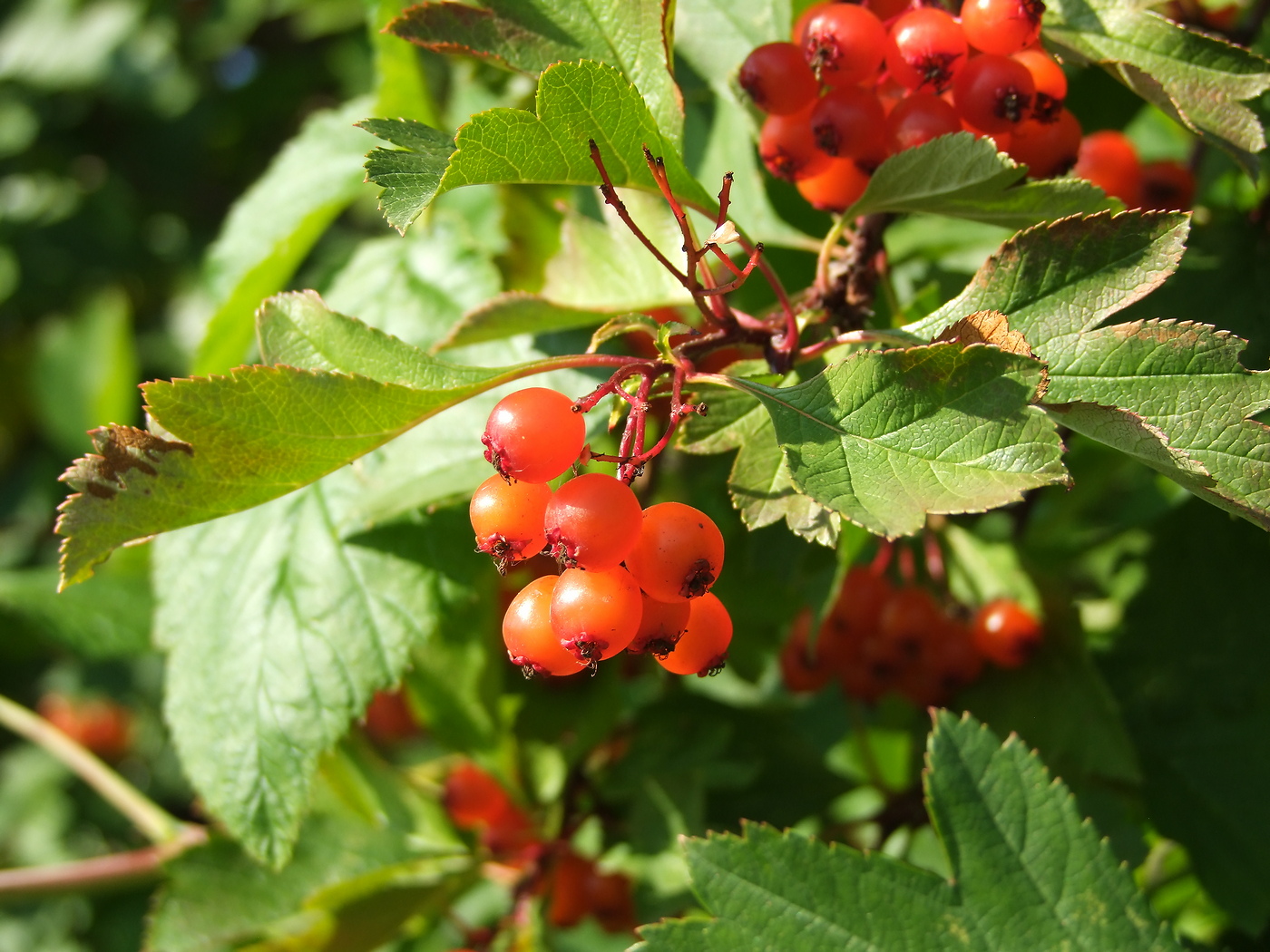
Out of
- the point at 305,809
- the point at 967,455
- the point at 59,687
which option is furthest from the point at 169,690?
the point at 59,687

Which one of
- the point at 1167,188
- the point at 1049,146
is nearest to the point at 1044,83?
the point at 1049,146

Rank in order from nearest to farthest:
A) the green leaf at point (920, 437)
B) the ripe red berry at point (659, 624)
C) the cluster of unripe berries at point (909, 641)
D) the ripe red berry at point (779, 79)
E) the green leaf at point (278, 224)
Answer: the green leaf at point (920, 437) < the ripe red berry at point (659, 624) < the ripe red berry at point (779, 79) < the cluster of unripe berries at point (909, 641) < the green leaf at point (278, 224)

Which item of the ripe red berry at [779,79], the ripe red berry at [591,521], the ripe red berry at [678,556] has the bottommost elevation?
the ripe red berry at [678,556]

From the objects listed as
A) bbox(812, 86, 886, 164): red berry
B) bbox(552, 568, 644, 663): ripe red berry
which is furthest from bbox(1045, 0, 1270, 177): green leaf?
bbox(552, 568, 644, 663): ripe red berry

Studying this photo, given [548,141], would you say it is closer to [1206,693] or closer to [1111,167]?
[1111,167]

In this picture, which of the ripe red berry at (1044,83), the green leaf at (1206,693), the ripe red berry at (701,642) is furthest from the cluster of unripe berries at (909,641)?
the ripe red berry at (1044,83)

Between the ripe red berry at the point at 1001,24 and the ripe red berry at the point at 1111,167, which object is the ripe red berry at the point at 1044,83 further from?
the ripe red berry at the point at 1111,167

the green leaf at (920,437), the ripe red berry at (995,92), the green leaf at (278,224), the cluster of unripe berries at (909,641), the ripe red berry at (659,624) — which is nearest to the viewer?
the green leaf at (920,437)
